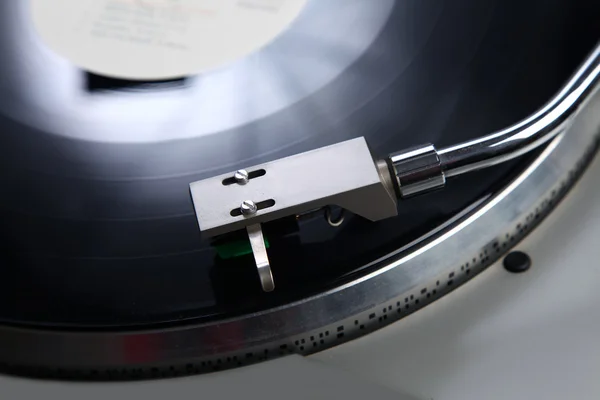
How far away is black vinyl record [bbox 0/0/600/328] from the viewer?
0.66 m

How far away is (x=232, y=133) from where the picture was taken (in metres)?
0.78

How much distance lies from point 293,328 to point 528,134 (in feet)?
0.82

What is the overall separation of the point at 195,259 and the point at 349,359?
0.48 ft

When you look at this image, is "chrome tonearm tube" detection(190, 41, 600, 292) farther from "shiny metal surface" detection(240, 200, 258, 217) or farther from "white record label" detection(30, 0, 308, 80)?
"white record label" detection(30, 0, 308, 80)

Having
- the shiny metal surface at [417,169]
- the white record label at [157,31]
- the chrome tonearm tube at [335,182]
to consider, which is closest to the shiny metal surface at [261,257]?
Result: the chrome tonearm tube at [335,182]

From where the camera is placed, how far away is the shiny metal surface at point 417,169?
65 centimetres

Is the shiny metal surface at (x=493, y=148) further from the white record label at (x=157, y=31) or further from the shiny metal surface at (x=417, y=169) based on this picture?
the white record label at (x=157, y=31)

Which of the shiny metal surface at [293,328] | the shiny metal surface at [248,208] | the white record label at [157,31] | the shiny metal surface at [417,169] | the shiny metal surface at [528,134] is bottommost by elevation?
the shiny metal surface at [293,328]

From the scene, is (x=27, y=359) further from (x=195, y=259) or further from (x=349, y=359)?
(x=349, y=359)

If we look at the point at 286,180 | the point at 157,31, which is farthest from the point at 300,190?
the point at 157,31

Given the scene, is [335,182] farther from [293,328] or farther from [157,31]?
[157,31]

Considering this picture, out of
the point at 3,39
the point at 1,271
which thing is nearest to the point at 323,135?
the point at 1,271

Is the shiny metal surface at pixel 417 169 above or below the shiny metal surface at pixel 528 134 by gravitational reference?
below

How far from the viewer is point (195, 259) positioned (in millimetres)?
678
